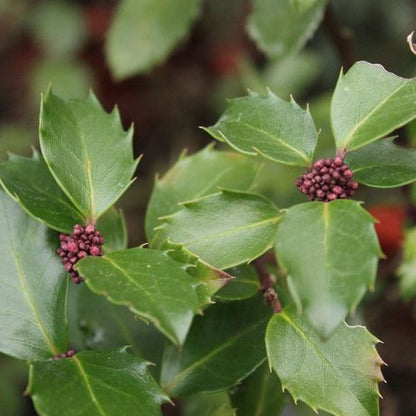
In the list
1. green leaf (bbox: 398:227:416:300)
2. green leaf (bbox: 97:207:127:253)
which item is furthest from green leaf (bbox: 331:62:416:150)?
green leaf (bbox: 398:227:416:300)

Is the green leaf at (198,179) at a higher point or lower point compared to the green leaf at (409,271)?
higher

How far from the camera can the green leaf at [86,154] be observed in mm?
893

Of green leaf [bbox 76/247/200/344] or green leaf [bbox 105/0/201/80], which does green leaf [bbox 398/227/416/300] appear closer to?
green leaf [bbox 76/247/200/344]

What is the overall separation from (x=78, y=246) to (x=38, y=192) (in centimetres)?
11

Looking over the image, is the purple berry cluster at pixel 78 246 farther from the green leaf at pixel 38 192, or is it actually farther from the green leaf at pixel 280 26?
the green leaf at pixel 280 26

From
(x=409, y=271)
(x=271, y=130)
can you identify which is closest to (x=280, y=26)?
(x=409, y=271)

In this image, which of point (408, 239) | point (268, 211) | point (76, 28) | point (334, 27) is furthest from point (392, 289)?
point (76, 28)

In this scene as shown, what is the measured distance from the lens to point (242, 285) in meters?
0.96

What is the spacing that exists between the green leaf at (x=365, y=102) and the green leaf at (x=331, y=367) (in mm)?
237

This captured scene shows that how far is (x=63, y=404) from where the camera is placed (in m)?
0.75

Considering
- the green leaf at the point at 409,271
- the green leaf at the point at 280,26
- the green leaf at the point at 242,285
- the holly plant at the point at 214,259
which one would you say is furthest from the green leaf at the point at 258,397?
the green leaf at the point at 280,26

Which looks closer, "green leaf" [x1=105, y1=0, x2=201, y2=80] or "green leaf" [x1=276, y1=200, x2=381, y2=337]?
"green leaf" [x1=276, y1=200, x2=381, y2=337]

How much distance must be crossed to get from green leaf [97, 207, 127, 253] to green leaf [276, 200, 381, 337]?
0.34 m

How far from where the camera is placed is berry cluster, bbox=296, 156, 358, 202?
2.74 feet
